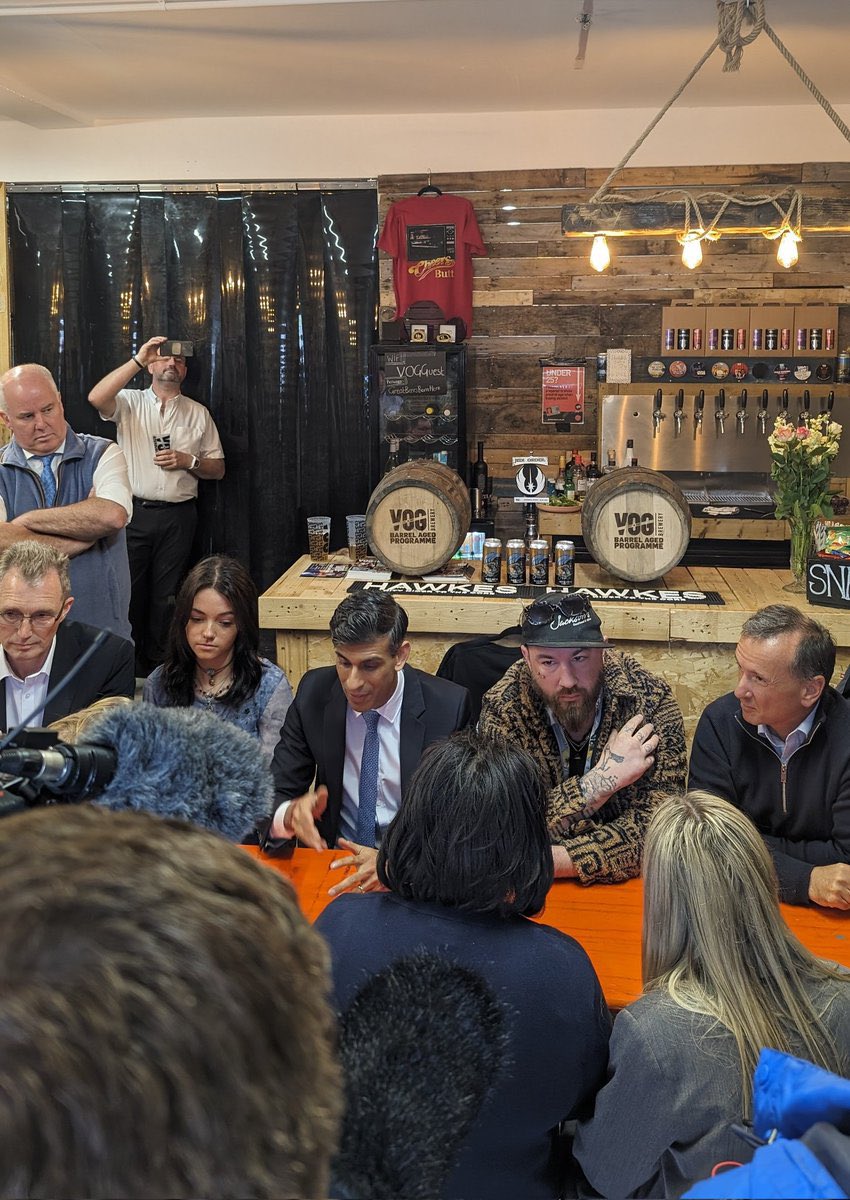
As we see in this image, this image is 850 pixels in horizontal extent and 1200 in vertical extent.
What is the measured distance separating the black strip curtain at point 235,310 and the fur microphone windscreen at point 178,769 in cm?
673

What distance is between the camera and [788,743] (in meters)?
3.06

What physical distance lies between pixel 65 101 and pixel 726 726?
6076mm

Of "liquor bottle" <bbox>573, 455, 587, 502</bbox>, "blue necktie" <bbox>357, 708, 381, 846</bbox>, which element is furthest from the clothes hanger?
"blue necktie" <bbox>357, 708, 381, 846</bbox>

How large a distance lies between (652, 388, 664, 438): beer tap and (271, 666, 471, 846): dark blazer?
14.9 ft

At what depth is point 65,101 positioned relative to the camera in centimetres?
705

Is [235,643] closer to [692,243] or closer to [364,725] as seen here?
[364,725]

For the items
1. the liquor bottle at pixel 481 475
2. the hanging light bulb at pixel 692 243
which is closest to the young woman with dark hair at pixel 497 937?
the hanging light bulb at pixel 692 243

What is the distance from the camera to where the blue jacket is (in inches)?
173

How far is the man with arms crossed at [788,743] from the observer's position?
117 inches

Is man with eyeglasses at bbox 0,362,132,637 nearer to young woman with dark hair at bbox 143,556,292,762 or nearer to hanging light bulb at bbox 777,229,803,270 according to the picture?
young woman with dark hair at bbox 143,556,292,762

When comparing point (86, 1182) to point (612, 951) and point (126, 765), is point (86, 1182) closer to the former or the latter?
point (126, 765)

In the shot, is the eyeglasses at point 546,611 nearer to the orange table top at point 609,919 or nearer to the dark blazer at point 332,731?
the dark blazer at point 332,731

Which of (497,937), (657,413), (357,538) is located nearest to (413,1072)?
(497,937)

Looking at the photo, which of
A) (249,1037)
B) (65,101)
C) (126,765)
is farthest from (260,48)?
(249,1037)
